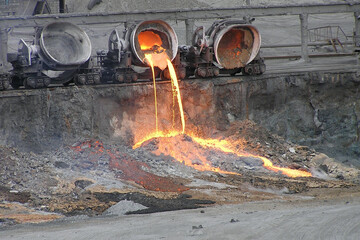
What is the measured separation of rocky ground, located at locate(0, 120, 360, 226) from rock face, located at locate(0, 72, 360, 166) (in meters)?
0.84

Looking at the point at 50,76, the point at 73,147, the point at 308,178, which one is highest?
the point at 50,76

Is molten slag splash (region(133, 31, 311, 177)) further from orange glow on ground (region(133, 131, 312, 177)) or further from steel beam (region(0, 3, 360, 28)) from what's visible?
steel beam (region(0, 3, 360, 28))

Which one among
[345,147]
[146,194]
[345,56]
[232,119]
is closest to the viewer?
[146,194]

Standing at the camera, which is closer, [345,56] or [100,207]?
[100,207]

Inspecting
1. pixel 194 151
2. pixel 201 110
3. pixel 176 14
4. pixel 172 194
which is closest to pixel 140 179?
pixel 172 194

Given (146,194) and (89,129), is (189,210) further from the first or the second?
(89,129)

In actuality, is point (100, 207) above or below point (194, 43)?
below

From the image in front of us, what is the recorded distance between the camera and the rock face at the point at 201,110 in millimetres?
17219

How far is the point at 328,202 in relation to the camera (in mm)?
11930

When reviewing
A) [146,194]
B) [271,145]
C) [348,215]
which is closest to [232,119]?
[271,145]

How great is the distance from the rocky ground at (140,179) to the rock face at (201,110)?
33.2 inches

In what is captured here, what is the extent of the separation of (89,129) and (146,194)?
5130mm

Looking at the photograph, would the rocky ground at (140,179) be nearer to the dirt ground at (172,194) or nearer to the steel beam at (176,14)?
the dirt ground at (172,194)

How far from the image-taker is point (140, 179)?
49.0 ft
